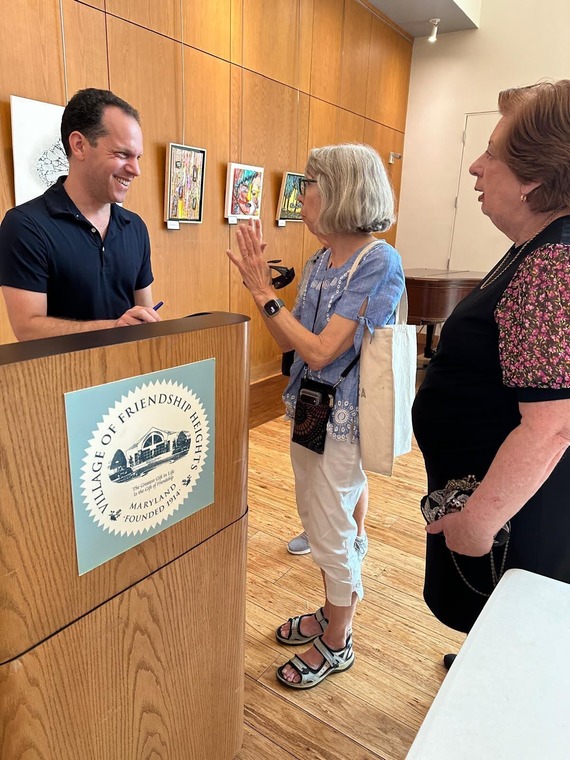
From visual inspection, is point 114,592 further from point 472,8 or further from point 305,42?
point 472,8

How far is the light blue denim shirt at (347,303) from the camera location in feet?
4.76

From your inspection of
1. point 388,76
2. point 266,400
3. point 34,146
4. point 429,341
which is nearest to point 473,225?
point 429,341

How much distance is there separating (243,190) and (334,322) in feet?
10.8

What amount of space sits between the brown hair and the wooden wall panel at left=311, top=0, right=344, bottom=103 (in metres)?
4.80

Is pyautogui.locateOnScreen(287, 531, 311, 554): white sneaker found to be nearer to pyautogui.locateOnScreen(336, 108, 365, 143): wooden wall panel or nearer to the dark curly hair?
the dark curly hair

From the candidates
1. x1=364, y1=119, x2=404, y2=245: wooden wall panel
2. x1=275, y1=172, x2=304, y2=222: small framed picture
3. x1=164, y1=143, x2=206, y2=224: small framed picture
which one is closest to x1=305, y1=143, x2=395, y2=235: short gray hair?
x1=164, y1=143, x2=206, y2=224: small framed picture

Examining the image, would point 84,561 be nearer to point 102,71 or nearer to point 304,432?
point 304,432

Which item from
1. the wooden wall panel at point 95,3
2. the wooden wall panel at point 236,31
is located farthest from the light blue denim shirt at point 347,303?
the wooden wall panel at point 236,31

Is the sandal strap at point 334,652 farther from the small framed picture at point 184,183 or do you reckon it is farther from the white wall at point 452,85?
the white wall at point 452,85

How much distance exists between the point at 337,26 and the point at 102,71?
3.29m

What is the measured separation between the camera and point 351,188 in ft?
4.68

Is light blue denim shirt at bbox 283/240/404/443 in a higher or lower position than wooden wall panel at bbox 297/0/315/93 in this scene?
lower

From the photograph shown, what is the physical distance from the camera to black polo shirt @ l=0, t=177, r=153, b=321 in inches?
59.0

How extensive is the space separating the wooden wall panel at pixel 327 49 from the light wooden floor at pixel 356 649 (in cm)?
432
